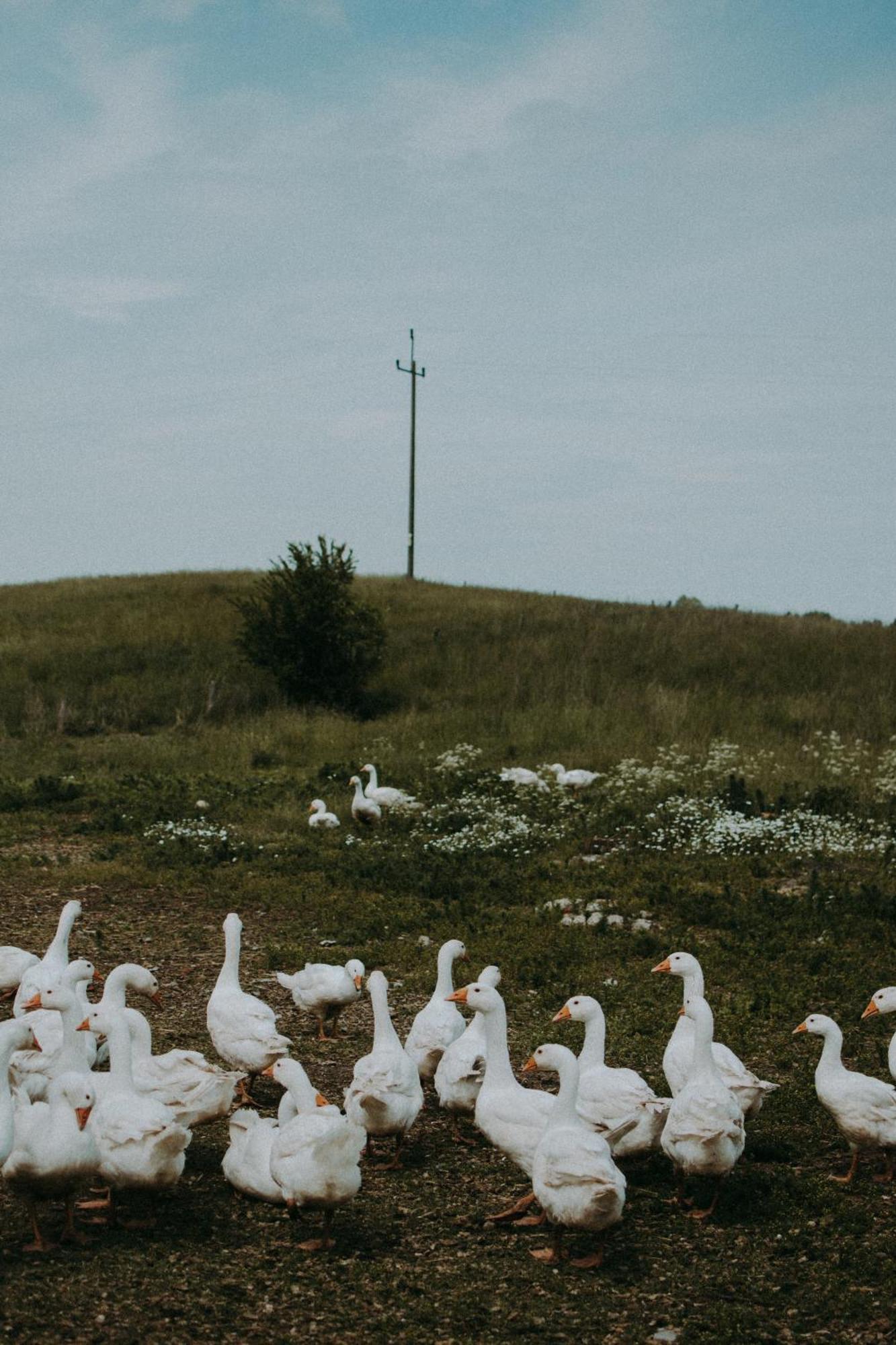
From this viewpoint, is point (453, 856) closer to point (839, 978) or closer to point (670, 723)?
point (839, 978)

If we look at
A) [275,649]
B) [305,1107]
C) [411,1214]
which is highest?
[275,649]

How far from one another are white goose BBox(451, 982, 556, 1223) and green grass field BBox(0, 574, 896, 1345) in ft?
1.12

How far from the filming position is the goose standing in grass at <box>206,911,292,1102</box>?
7.61 metres

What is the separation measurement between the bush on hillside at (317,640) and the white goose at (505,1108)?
20.5 m

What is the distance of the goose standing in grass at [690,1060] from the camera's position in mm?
6809

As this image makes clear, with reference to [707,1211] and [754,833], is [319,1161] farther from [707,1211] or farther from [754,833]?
[754,833]

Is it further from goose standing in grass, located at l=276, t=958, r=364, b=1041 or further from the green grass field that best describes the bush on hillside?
goose standing in grass, located at l=276, t=958, r=364, b=1041

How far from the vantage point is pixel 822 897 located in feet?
41.3

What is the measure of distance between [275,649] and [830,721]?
39.1ft

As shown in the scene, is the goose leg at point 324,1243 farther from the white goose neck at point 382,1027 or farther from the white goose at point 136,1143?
the white goose neck at point 382,1027

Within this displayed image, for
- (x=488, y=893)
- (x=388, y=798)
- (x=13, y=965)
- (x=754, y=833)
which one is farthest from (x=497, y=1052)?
(x=388, y=798)

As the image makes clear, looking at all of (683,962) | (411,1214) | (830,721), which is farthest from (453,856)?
(830,721)

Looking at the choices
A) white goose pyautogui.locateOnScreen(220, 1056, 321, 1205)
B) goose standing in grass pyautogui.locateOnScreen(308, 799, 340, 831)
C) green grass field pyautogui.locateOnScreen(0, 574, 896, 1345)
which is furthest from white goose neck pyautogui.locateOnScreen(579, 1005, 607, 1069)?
goose standing in grass pyautogui.locateOnScreen(308, 799, 340, 831)

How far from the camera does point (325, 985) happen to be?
876 cm
